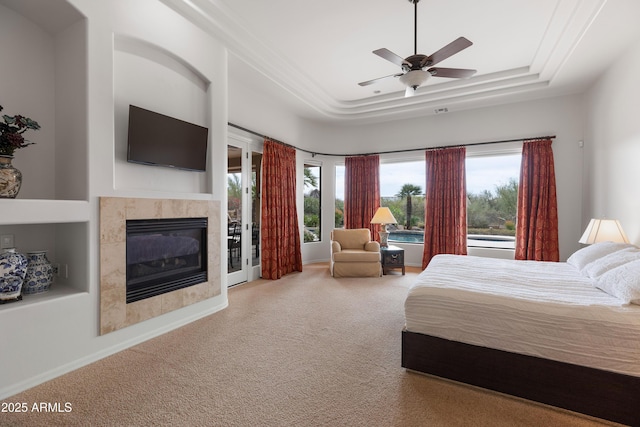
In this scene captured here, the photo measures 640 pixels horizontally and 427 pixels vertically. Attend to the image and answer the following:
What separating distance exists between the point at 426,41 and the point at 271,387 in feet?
14.1

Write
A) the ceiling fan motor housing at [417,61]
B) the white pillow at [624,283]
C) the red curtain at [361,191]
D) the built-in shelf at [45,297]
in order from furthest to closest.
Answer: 1. the red curtain at [361,191]
2. the ceiling fan motor housing at [417,61]
3. the built-in shelf at [45,297]
4. the white pillow at [624,283]

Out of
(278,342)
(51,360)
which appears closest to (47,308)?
(51,360)

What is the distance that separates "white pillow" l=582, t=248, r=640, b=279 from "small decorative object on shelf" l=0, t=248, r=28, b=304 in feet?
14.7

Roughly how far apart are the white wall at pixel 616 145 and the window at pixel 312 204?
15.9ft

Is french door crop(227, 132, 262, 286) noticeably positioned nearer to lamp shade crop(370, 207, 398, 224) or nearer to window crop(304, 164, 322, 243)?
window crop(304, 164, 322, 243)

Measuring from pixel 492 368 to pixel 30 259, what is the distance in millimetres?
3517

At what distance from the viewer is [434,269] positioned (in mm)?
2879

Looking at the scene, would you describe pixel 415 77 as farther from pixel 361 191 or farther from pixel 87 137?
pixel 361 191

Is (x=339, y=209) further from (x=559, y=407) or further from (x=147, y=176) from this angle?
(x=559, y=407)

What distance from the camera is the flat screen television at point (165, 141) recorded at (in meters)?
2.75

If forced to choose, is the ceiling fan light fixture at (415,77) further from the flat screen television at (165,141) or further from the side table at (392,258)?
the side table at (392,258)

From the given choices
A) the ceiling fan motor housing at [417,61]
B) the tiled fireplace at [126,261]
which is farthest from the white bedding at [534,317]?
the tiled fireplace at [126,261]

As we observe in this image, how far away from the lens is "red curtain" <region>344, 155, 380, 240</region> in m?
6.50

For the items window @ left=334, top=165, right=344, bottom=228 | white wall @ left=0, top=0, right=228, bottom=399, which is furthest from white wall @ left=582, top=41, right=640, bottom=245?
white wall @ left=0, top=0, right=228, bottom=399
